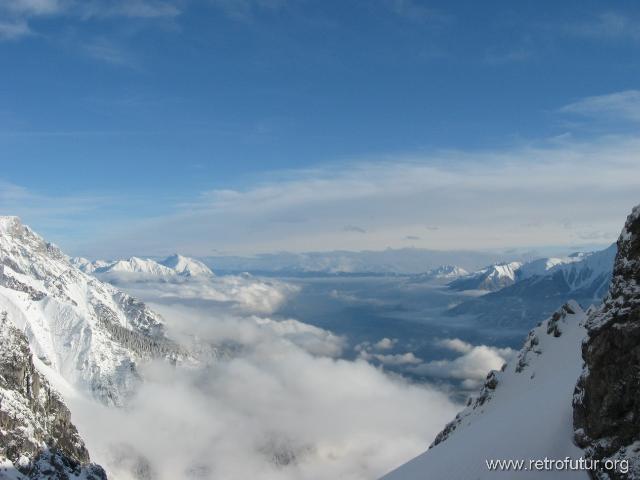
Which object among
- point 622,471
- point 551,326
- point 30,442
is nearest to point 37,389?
point 30,442

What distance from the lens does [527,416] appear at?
51125 millimetres

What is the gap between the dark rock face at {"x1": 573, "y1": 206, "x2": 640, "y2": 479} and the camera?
31.2 metres

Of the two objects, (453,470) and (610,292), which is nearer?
(610,292)

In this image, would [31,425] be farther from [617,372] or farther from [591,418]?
[617,372]

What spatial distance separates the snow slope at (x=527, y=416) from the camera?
1652 inches

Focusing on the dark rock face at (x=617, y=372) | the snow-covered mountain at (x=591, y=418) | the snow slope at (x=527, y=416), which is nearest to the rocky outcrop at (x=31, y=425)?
the snow slope at (x=527, y=416)

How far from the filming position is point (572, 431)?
130ft

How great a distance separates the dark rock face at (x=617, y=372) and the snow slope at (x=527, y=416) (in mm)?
3743

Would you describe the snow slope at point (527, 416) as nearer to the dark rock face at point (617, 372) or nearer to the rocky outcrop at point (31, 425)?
the dark rock face at point (617, 372)

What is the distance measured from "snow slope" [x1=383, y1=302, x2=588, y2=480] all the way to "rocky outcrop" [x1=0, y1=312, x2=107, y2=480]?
221 ft

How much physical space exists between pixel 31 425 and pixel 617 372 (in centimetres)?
10301

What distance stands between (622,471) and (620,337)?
27.5 feet

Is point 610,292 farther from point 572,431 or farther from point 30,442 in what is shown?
point 30,442

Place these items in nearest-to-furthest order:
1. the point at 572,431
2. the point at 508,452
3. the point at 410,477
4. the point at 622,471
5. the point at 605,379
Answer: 1. the point at 622,471
2. the point at 605,379
3. the point at 572,431
4. the point at 508,452
5. the point at 410,477
